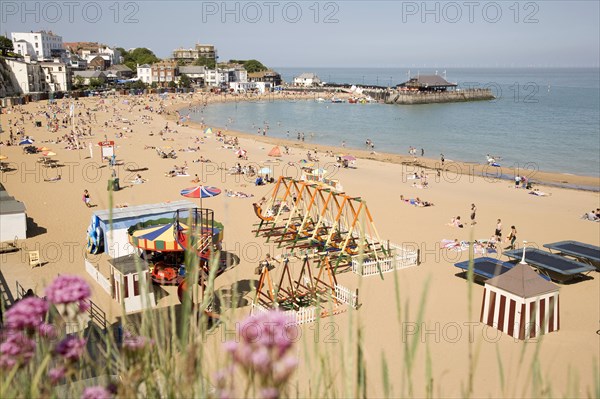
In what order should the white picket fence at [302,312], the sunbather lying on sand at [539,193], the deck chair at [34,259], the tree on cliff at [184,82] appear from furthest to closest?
the tree on cliff at [184,82]
the sunbather lying on sand at [539,193]
the deck chair at [34,259]
the white picket fence at [302,312]

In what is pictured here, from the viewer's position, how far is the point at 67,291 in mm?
2025

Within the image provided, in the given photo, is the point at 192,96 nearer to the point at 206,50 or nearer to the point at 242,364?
the point at 206,50

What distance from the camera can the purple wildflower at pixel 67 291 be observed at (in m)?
2.00

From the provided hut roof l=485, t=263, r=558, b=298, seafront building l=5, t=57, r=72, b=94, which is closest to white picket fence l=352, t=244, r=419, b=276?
hut roof l=485, t=263, r=558, b=298

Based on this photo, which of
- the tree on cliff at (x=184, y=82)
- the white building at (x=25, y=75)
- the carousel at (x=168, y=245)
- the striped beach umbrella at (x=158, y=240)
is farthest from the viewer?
the tree on cliff at (x=184, y=82)

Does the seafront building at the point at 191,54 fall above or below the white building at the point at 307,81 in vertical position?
above

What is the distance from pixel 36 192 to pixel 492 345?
67.8 ft

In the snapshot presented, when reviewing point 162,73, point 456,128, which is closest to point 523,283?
point 456,128

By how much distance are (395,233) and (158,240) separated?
364 inches

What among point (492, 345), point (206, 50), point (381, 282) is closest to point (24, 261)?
point (381, 282)

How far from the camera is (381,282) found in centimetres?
1447

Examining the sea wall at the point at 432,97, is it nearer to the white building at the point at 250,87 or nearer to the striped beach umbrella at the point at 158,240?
the white building at the point at 250,87

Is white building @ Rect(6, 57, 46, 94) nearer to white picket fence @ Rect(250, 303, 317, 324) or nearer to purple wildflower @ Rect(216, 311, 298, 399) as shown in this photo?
white picket fence @ Rect(250, 303, 317, 324)

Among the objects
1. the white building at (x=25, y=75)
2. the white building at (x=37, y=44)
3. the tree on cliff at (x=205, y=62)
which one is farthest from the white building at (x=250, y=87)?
the white building at (x=25, y=75)
